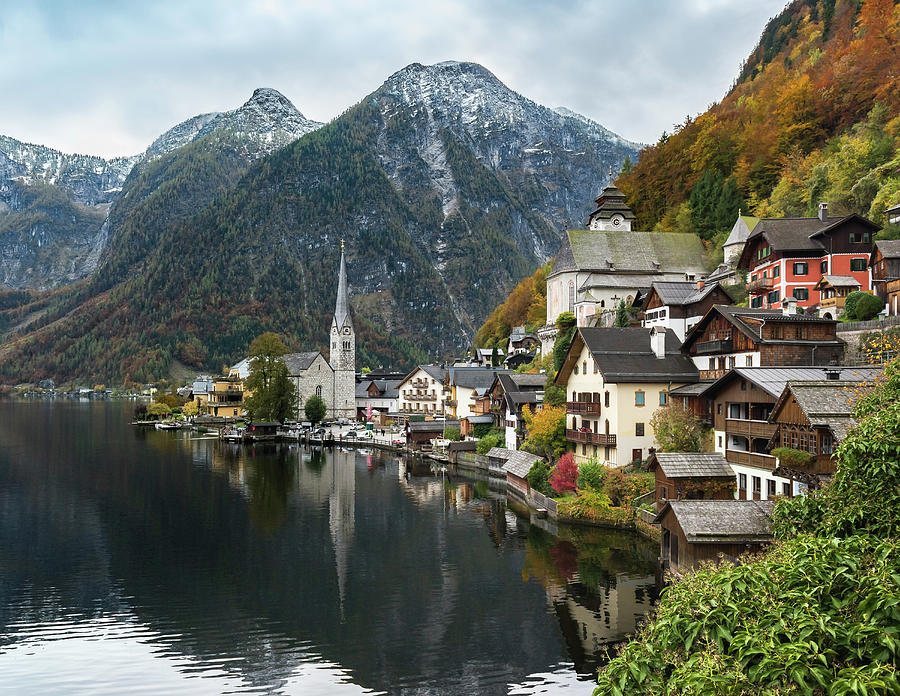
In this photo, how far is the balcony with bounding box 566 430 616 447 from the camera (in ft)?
140

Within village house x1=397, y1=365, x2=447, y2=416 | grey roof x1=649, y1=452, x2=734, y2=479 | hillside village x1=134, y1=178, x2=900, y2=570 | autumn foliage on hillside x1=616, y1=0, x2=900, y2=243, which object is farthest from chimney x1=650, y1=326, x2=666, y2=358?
village house x1=397, y1=365, x2=447, y2=416

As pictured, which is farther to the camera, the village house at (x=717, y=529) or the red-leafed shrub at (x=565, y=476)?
the red-leafed shrub at (x=565, y=476)

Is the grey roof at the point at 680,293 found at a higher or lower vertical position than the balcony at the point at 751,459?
higher

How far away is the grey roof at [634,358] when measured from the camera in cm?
4294

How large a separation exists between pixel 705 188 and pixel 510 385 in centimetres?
3726

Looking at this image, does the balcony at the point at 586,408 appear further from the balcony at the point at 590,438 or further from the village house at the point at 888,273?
the village house at the point at 888,273

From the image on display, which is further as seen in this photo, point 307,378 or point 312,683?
point 307,378

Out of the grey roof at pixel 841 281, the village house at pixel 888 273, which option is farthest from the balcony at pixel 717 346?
the grey roof at pixel 841 281

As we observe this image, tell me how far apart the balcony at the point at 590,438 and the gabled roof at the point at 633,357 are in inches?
138

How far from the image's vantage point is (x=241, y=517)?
45.4 m

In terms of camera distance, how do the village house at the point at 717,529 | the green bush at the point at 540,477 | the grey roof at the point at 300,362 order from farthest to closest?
the grey roof at the point at 300,362, the green bush at the point at 540,477, the village house at the point at 717,529

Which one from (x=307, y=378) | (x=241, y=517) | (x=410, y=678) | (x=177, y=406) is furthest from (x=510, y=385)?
(x=177, y=406)

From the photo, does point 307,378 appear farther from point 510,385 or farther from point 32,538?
point 32,538

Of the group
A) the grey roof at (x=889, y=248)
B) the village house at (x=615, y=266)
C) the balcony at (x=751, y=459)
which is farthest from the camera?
the village house at (x=615, y=266)
